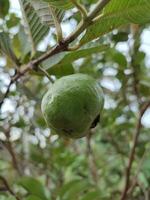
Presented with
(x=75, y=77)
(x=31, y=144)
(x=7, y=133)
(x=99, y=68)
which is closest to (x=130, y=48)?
(x=99, y=68)

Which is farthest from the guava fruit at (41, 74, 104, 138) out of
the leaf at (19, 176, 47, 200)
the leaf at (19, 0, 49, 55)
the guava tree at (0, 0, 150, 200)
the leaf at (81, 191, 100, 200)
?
the leaf at (81, 191, 100, 200)

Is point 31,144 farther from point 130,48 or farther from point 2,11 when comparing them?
point 2,11

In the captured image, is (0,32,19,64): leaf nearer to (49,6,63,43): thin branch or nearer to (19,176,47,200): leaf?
(49,6,63,43): thin branch

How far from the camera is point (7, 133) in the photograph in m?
1.76

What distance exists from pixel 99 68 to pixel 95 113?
4.33 feet

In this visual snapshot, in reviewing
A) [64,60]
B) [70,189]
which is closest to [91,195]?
[70,189]

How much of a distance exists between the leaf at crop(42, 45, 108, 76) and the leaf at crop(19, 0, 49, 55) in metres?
0.06

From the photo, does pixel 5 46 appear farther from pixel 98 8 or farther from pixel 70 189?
pixel 70 189

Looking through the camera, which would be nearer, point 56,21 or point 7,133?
point 56,21

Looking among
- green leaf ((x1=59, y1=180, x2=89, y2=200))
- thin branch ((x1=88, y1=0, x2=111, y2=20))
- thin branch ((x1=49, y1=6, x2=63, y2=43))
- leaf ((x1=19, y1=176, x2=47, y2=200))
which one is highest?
thin branch ((x1=88, y1=0, x2=111, y2=20))

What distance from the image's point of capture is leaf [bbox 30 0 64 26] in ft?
3.02

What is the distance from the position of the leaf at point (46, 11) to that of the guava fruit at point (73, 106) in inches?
5.0

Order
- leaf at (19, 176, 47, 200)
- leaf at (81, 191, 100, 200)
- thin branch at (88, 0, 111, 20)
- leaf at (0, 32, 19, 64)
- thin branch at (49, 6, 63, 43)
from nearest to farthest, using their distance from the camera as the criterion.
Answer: thin branch at (88, 0, 111, 20)
thin branch at (49, 6, 63, 43)
leaf at (0, 32, 19, 64)
leaf at (19, 176, 47, 200)
leaf at (81, 191, 100, 200)

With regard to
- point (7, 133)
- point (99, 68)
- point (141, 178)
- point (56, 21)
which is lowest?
point (141, 178)
